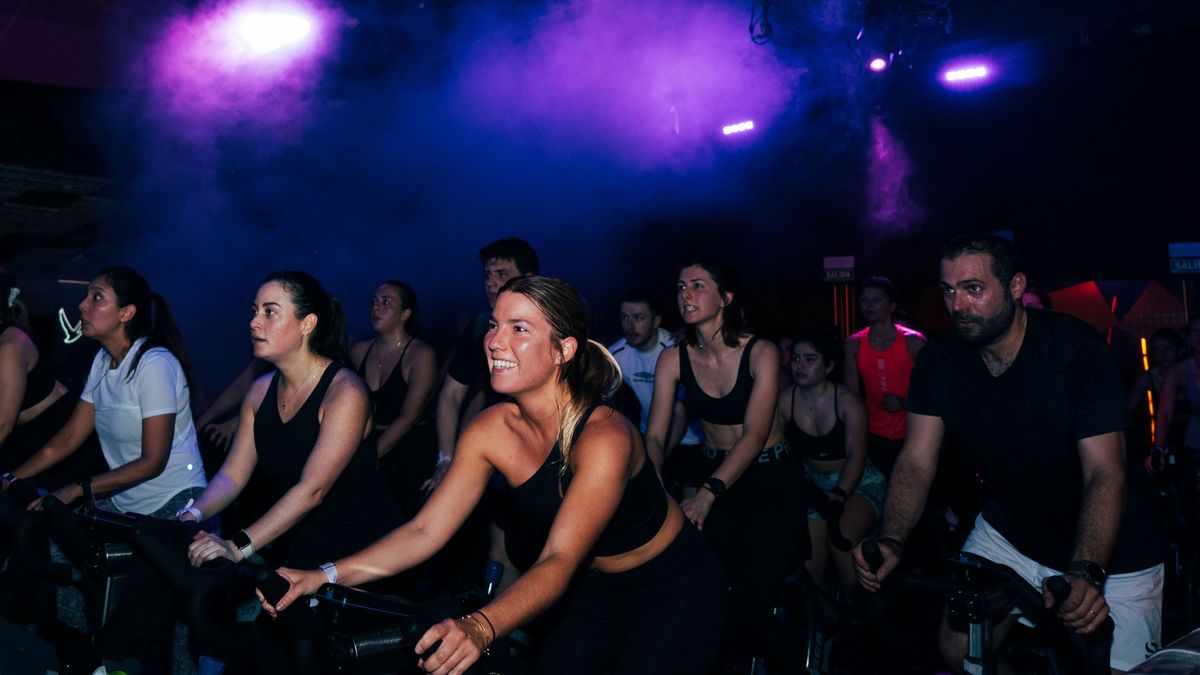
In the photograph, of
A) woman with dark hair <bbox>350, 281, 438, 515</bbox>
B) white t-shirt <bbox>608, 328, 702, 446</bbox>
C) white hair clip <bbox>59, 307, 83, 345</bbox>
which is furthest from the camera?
white hair clip <bbox>59, 307, 83, 345</bbox>

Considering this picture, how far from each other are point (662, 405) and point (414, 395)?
80.2 inches

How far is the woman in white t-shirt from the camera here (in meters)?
4.35

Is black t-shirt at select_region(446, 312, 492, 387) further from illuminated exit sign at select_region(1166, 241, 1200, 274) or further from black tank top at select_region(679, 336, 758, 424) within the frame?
illuminated exit sign at select_region(1166, 241, 1200, 274)

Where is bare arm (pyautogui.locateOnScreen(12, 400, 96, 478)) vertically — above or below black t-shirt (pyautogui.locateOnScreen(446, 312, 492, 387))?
below

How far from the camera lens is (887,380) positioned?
7.61m

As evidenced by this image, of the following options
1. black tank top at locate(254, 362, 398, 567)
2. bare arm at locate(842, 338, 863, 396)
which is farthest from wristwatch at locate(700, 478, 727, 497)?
bare arm at locate(842, 338, 863, 396)

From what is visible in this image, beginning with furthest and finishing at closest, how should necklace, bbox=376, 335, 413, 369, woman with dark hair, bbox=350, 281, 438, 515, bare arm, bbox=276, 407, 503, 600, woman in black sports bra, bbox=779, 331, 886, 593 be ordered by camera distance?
necklace, bbox=376, 335, 413, 369, woman with dark hair, bbox=350, 281, 438, 515, woman in black sports bra, bbox=779, 331, 886, 593, bare arm, bbox=276, 407, 503, 600

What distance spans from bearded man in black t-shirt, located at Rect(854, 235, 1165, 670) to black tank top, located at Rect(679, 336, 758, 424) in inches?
47.8

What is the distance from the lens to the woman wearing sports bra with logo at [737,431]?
468 cm

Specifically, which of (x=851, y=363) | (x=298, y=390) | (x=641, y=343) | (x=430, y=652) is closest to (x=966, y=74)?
(x=851, y=363)

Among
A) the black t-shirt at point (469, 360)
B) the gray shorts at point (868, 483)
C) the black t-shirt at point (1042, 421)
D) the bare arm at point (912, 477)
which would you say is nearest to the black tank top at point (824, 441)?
the gray shorts at point (868, 483)

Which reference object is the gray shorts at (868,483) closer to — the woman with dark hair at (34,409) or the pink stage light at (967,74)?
the woman with dark hair at (34,409)

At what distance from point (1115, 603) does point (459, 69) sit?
24.2 ft

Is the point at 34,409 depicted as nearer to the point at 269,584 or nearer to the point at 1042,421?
the point at 269,584
